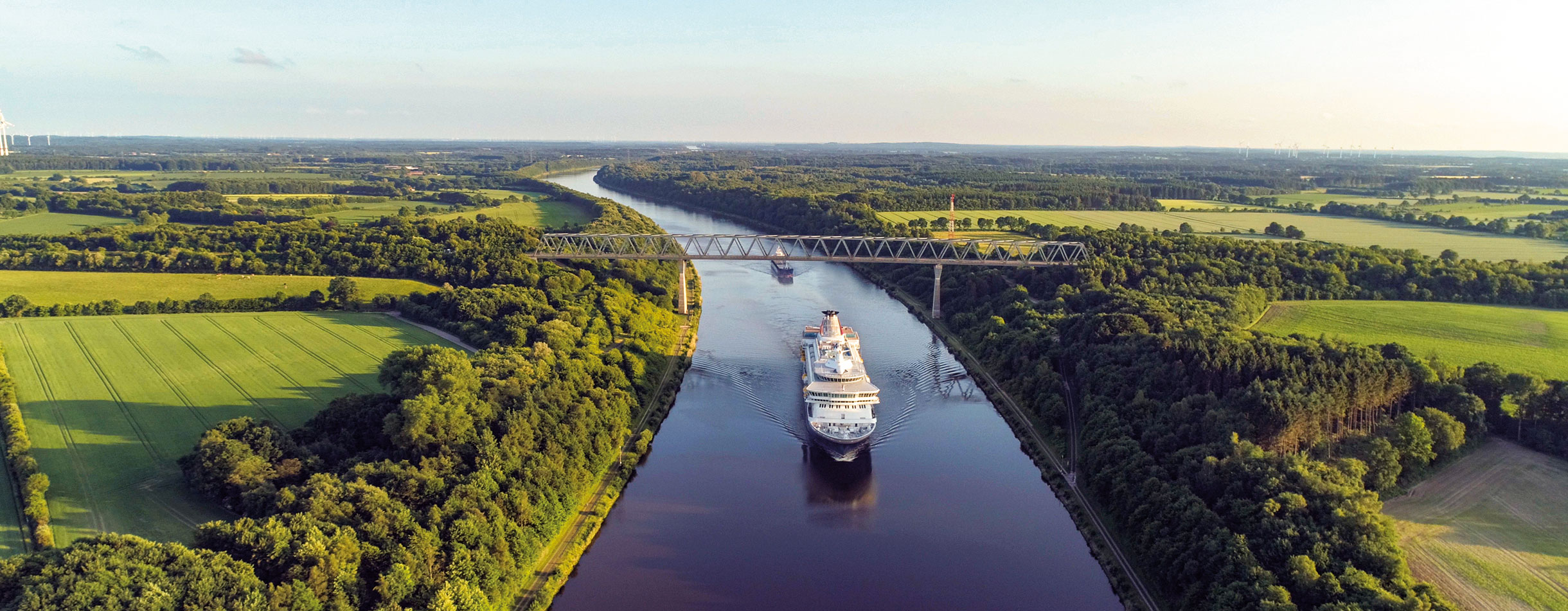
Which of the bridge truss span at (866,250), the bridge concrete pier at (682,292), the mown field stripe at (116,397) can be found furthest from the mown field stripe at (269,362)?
the bridge concrete pier at (682,292)

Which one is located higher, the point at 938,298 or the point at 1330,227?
the point at 1330,227

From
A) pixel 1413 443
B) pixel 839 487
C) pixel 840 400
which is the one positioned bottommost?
pixel 839 487

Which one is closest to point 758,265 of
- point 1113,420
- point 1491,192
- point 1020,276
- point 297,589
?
point 1020,276

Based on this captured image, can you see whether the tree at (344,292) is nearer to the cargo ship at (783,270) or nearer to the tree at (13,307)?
the tree at (13,307)

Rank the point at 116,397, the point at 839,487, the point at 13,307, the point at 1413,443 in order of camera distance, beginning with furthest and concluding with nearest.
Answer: the point at 13,307 → the point at 116,397 → the point at 839,487 → the point at 1413,443

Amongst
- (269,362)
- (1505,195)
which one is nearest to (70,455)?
(269,362)

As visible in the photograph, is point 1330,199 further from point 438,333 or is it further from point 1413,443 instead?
point 438,333
